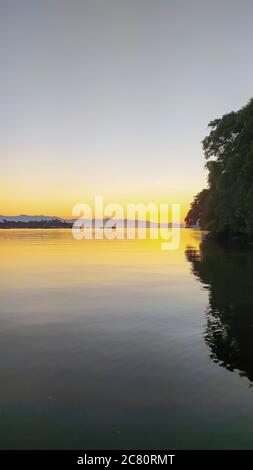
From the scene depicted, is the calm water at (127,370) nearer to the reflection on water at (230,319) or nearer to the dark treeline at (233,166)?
the reflection on water at (230,319)

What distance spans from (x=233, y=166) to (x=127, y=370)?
41.7 m

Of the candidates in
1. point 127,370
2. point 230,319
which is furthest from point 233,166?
point 127,370

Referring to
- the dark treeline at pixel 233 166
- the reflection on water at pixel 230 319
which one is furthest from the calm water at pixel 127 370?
the dark treeline at pixel 233 166

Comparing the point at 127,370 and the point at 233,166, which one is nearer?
the point at 127,370

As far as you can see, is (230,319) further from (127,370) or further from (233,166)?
(233,166)

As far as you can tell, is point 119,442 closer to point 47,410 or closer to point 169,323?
point 47,410

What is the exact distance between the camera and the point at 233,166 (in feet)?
158

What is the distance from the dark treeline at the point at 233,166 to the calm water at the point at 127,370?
26892mm

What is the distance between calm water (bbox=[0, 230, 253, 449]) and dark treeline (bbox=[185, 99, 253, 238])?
88.2 ft

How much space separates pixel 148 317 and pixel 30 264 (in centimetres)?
2369

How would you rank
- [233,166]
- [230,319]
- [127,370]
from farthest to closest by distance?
[233,166], [230,319], [127,370]

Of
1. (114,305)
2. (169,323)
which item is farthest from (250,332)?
(114,305)

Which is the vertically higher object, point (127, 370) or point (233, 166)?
point (233, 166)

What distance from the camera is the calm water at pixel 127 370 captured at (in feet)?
24.8
